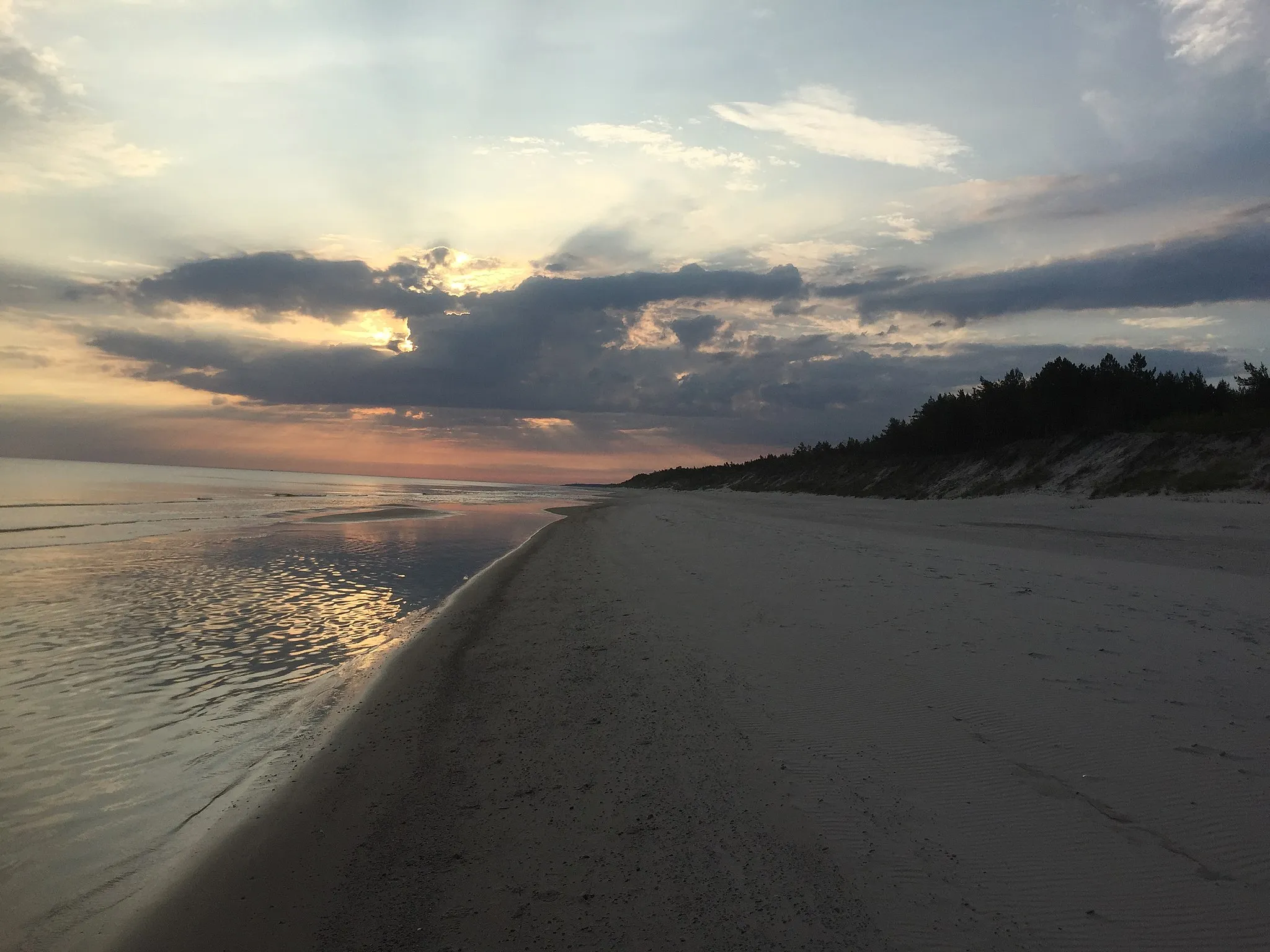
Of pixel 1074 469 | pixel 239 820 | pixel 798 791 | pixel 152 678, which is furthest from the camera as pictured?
pixel 1074 469

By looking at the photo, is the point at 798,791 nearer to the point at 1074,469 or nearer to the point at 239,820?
the point at 239,820

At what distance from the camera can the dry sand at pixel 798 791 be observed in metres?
3.42

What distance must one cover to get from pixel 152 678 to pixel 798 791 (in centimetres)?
769

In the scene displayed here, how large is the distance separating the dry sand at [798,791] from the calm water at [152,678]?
702 millimetres

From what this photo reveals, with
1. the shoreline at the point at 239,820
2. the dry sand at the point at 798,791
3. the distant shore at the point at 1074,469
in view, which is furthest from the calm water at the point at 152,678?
the distant shore at the point at 1074,469

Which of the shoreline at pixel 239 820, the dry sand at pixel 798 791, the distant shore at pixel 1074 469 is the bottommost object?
the shoreline at pixel 239 820

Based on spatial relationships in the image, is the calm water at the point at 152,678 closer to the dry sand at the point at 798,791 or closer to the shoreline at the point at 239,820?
the shoreline at the point at 239,820

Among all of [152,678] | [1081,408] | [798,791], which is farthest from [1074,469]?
[152,678]

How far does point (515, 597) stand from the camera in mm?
13039

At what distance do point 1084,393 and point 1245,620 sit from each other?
34.5 meters

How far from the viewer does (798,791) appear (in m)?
4.68

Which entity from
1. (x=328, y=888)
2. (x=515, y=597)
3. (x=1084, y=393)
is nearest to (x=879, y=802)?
(x=328, y=888)

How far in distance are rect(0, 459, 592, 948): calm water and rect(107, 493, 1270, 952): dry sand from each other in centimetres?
70

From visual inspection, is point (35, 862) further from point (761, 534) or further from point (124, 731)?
point (761, 534)
